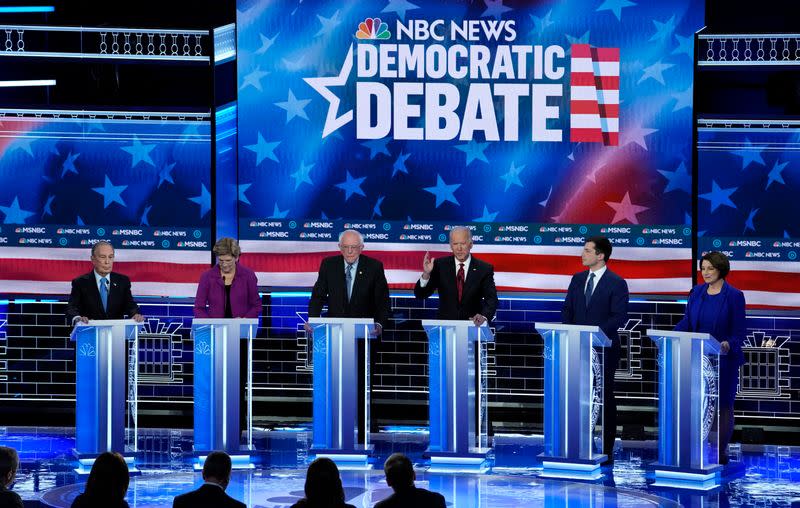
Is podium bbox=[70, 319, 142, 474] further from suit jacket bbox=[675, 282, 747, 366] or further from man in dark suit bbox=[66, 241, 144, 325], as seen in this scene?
suit jacket bbox=[675, 282, 747, 366]

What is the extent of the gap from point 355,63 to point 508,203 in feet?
5.27

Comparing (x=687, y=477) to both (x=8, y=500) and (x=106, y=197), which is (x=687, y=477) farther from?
(x=106, y=197)

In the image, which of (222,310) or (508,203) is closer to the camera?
(222,310)

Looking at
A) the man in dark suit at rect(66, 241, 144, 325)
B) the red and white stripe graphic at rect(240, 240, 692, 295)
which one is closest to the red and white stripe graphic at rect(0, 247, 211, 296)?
the red and white stripe graphic at rect(240, 240, 692, 295)

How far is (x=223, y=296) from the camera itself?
370 inches

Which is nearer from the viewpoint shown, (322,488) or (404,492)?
(322,488)

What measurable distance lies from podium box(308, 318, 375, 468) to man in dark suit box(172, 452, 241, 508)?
3.46 m

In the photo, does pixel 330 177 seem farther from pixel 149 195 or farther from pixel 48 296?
pixel 48 296

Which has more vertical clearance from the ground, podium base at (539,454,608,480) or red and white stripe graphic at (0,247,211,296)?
red and white stripe graphic at (0,247,211,296)

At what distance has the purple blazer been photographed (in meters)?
9.38

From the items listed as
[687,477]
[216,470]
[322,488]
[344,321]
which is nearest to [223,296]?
[344,321]

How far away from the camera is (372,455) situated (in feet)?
31.0

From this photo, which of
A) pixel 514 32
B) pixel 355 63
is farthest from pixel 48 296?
pixel 514 32

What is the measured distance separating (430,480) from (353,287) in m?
1.57
